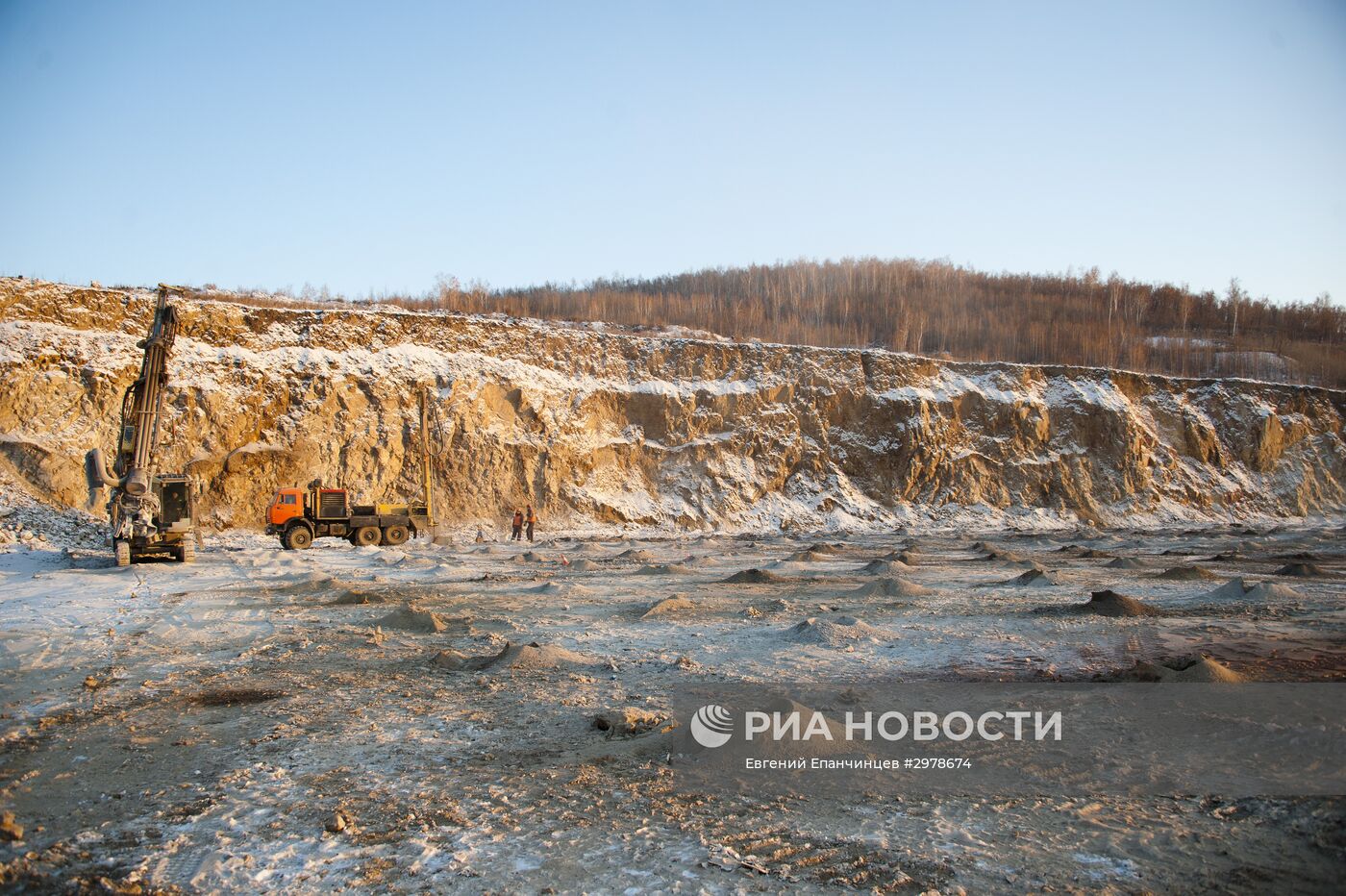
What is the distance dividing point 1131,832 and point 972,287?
7782 cm

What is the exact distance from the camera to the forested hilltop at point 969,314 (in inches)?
2223

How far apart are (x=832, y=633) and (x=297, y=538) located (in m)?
20.9

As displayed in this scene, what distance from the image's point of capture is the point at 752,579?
17.8 m

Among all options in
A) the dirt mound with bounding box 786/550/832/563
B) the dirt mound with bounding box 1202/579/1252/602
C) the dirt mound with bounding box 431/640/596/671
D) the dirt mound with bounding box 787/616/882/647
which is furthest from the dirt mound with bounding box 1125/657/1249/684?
the dirt mound with bounding box 786/550/832/563

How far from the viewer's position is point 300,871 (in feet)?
14.7

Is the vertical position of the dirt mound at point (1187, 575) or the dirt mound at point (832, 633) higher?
the dirt mound at point (832, 633)

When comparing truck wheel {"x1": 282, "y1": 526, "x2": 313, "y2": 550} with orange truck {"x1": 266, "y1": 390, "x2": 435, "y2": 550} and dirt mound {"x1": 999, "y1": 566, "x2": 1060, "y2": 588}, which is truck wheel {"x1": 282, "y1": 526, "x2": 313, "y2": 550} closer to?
orange truck {"x1": 266, "y1": 390, "x2": 435, "y2": 550}

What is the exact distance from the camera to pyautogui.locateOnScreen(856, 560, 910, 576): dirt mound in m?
19.2

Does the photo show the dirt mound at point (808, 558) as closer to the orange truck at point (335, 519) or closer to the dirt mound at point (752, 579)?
the dirt mound at point (752, 579)

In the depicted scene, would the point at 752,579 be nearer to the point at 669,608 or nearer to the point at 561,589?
the point at 561,589

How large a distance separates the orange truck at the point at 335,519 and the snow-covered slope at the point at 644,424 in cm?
580

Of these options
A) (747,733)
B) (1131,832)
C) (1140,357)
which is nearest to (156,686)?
(747,733)

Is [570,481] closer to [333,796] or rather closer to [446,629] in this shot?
[446,629]

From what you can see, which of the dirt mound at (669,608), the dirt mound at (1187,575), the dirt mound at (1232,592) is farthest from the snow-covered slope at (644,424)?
the dirt mound at (1232,592)
